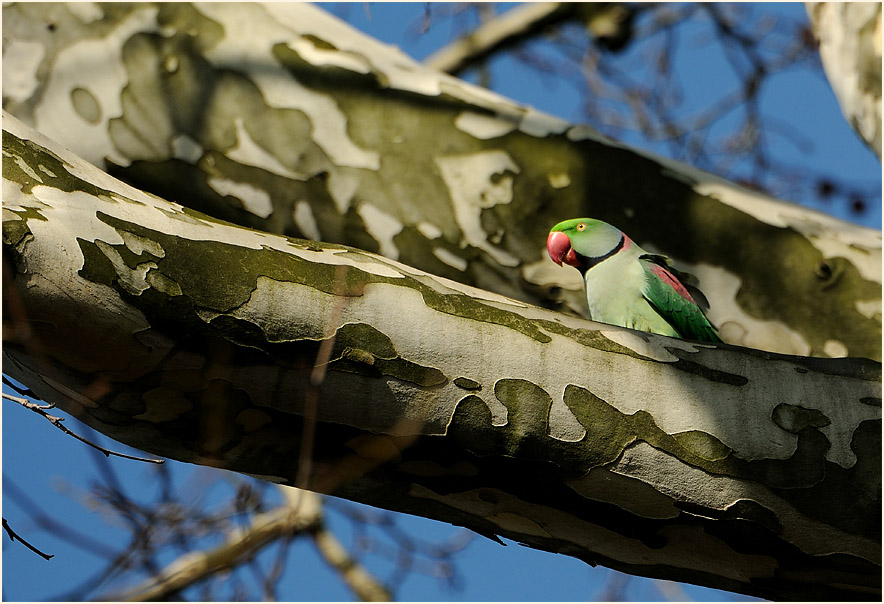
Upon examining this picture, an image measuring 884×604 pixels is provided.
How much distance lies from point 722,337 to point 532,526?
0.96 meters

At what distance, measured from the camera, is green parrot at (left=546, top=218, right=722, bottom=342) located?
182 cm

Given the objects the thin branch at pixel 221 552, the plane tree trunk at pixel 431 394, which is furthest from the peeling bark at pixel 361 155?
the thin branch at pixel 221 552

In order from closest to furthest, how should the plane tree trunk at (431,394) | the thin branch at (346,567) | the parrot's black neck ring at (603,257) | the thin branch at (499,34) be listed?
the plane tree trunk at (431,394)
the parrot's black neck ring at (603,257)
the thin branch at (499,34)
the thin branch at (346,567)

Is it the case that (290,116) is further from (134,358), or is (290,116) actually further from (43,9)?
(134,358)

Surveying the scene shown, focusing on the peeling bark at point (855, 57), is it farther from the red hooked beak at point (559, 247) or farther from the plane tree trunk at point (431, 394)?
the plane tree trunk at point (431, 394)

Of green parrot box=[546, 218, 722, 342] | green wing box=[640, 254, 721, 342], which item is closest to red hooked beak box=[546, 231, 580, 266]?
green parrot box=[546, 218, 722, 342]

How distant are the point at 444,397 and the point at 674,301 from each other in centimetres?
98

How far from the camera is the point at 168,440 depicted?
39.2 inches

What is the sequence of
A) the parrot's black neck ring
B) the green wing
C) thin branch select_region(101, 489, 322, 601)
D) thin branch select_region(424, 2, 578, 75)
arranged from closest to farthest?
the green wing < the parrot's black neck ring < thin branch select_region(101, 489, 322, 601) < thin branch select_region(424, 2, 578, 75)

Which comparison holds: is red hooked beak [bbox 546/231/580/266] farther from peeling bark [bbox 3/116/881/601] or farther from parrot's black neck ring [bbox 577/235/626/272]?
peeling bark [bbox 3/116/881/601]

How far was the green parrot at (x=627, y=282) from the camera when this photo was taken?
182cm

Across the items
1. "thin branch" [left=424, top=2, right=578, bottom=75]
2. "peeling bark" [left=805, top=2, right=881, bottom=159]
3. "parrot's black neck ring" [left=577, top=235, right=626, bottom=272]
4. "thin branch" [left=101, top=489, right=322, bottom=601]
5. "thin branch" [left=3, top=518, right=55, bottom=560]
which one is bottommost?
"thin branch" [left=3, top=518, right=55, bottom=560]

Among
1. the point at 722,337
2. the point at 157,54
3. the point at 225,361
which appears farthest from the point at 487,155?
the point at 225,361

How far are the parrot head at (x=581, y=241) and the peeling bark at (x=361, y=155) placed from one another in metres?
0.03
